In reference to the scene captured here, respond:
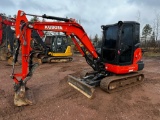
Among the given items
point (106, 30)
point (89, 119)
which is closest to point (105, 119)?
point (89, 119)

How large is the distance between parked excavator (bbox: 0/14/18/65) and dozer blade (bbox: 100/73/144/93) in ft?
26.7

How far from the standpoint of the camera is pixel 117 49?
591 centimetres

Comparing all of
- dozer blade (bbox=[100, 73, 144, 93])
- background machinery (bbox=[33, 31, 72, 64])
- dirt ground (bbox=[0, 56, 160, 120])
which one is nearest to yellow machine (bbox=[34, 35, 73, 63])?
background machinery (bbox=[33, 31, 72, 64])

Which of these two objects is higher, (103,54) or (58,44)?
(58,44)

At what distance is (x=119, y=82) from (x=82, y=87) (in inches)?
Result: 55.2

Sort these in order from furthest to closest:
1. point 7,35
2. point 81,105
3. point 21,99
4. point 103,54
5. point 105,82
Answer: point 7,35
point 103,54
point 105,82
point 81,105
point 21,99

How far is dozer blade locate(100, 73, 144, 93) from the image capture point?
5834 mm

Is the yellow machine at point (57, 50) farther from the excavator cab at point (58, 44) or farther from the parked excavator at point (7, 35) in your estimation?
the parked excavator at point (7, 35)

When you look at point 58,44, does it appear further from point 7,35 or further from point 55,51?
point 7,35

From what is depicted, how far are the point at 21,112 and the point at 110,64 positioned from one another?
3446mm

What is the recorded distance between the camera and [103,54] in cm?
663

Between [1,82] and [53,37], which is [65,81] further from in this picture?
[53,37]

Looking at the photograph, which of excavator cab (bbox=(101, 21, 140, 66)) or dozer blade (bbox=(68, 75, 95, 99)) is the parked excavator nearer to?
dozer blade (bbox=(68, 75, 95, 99))

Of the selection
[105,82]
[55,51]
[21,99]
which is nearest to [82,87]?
[105,82]
